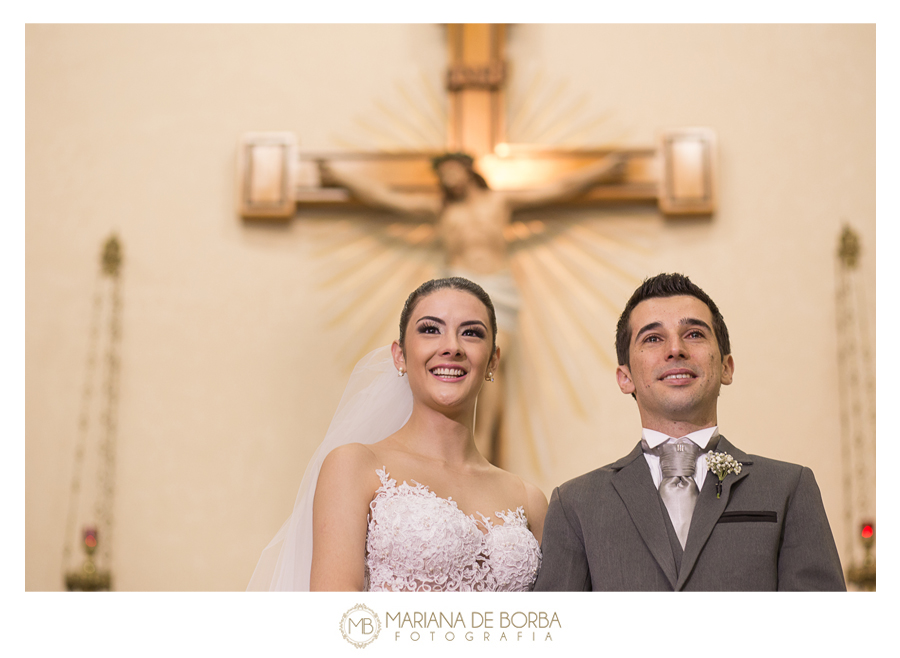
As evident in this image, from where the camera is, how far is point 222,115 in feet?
17.1

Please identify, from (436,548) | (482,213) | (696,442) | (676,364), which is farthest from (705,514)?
(482,213)

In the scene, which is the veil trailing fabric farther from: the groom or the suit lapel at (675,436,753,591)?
the suit lapel at (675,436,753,591)

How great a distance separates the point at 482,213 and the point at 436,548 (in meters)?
2.86

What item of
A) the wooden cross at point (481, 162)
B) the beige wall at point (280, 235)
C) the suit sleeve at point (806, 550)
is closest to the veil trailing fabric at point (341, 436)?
the suit sleeve at point (806, 550)

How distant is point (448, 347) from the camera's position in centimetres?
240

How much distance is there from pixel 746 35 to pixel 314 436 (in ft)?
11.5

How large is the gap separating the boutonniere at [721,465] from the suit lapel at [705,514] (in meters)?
0.01

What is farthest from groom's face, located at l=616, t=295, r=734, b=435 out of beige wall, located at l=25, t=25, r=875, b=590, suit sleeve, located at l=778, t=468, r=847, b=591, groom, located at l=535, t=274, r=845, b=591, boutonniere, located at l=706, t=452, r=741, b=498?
beige wall, located at l=25, t=25, r=875, b=590

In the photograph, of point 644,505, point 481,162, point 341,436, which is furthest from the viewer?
point 481,162

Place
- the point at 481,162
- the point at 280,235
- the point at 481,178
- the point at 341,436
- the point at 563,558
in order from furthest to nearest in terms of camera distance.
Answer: the point at 280,235
the point at 481,162
the point at 481,178
the point at 341,436
the point at 563,558

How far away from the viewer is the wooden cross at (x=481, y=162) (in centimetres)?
490

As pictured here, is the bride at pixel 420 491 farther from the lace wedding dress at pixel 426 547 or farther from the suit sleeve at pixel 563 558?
the suit sleeve at pixel 563 558

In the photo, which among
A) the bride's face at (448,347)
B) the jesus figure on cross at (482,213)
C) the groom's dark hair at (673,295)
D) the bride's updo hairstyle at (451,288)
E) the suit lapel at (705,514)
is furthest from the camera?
the jesus figure on cross at (482,213)
